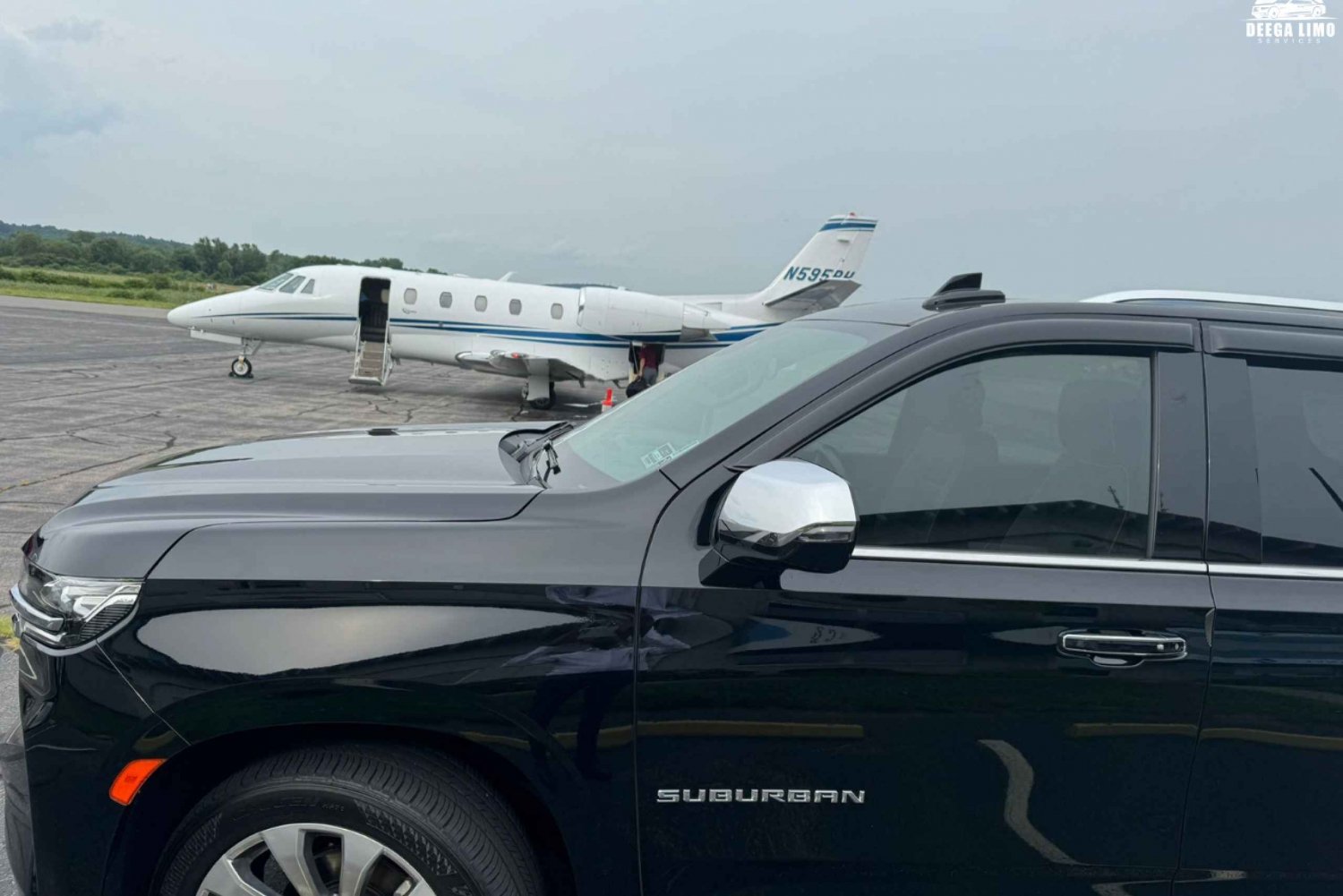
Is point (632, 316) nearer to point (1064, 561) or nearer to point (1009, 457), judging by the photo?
point (1009, 457)

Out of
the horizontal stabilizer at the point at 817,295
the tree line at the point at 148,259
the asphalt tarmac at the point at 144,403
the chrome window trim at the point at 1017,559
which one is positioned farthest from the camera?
the tree line at the point at 148,259

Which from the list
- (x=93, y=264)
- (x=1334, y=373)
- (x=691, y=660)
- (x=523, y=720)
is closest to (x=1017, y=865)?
(x=691, y=660)

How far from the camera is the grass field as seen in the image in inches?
1870

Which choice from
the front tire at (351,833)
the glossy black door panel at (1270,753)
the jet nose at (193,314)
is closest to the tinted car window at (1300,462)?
the glossy black door panel at (1270,753)

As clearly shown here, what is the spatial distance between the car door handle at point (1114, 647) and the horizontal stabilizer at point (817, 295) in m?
21.8

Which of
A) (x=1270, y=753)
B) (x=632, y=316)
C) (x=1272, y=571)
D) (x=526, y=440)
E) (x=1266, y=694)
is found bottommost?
(x=1270, y=753)

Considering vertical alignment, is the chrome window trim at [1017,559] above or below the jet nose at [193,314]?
below

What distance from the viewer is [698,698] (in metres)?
1.97

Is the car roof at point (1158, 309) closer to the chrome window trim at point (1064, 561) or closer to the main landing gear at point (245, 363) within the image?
the chrome window trim at point (1064, 561)

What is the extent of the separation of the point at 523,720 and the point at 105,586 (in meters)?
0.98

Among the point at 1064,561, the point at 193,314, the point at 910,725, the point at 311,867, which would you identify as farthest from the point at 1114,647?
the point at 193,314

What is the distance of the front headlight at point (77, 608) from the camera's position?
1983 millimetres

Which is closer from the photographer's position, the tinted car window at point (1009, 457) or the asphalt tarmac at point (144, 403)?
the tinted car window at point (1009, 457)

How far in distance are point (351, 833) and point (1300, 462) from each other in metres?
2.37
